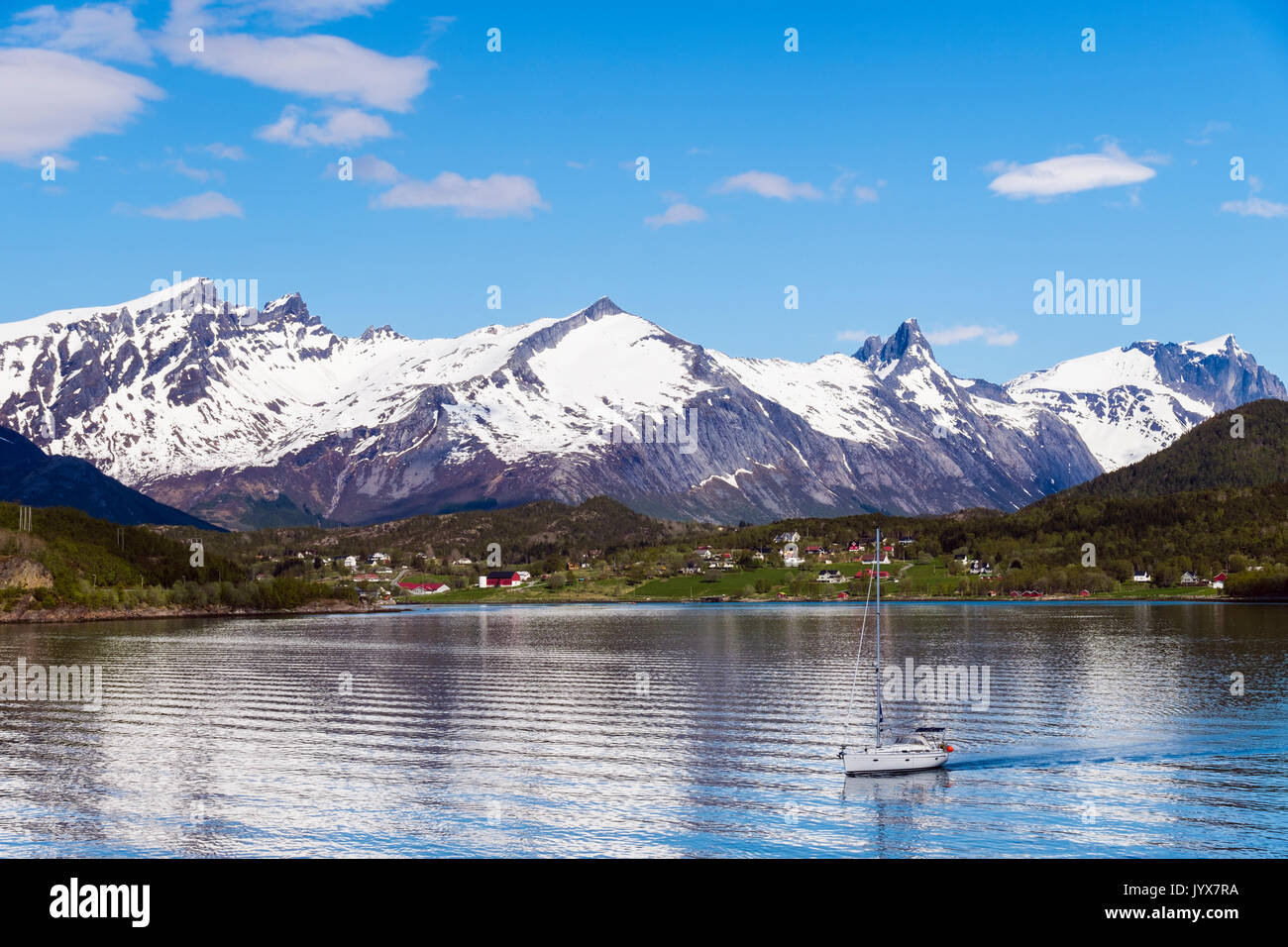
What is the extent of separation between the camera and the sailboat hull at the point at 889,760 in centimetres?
6881

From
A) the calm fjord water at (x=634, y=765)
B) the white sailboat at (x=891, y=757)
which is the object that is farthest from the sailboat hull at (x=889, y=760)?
the calm fjord water at (x=634, y=765)

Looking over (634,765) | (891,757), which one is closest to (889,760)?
(891,757)

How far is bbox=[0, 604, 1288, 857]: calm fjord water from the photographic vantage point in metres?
55.7

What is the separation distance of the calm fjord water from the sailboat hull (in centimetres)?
91

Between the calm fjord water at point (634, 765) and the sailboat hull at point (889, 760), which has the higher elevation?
the sailboat hull at point (889, 760)

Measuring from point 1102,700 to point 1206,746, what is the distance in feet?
79.7

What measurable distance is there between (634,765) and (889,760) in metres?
15.0

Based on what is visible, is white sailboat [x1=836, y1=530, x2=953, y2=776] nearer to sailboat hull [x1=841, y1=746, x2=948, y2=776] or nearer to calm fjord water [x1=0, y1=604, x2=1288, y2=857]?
sailboat hull [x1=841, y1=746, x2=948, y2=776]

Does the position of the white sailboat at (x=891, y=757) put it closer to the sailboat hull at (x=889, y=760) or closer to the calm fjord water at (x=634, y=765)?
the sailboat hull at (x=889, y=760)

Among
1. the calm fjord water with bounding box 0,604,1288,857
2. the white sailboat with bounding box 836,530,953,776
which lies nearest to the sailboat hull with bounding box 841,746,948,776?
the white sailboat with bounding box 836,530,953,776

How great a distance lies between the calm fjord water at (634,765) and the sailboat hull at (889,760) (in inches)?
36.0

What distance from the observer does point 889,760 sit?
69.4 metres
